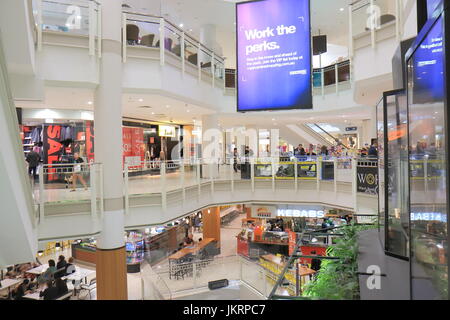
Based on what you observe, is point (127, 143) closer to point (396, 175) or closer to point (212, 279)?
point (212, 279)

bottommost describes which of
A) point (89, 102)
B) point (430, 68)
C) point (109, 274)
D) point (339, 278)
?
point (109, 274)

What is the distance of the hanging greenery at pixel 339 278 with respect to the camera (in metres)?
2.85

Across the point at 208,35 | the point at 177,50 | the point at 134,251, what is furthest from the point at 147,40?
the point at 134,251

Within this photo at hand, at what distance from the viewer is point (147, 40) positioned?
8.86 metres

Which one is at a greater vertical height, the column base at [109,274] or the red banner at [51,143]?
the red banner at [51,143]

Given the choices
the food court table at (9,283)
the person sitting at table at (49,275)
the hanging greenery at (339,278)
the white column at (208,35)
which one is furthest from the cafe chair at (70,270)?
the white column at (208,35)

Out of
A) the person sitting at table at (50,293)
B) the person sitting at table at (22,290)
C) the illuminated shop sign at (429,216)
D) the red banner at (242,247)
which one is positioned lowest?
the red banner at (242,247)

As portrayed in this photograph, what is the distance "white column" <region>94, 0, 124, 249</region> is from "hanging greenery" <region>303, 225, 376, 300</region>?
536 centimetres

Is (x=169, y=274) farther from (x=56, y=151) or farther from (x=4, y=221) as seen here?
(x=4, y=221)

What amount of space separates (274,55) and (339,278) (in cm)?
745

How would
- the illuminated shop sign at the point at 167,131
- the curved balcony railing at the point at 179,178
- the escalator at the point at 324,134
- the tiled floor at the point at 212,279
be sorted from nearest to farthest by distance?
the curved balcony railing at the point at 179,178, the tiled floor at the point at 212,279, the illuminated shop sign at the point at 167,131, the escalator at the point at 324,134

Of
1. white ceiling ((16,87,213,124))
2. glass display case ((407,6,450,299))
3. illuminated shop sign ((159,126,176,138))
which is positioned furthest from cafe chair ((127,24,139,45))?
illuminated shop sign ((159,126,176,138))

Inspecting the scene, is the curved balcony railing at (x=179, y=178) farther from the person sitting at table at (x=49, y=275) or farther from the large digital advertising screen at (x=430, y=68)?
the large digital advertising screen at (x=430, y=68)

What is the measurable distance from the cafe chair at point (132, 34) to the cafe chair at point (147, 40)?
0.56 ft
